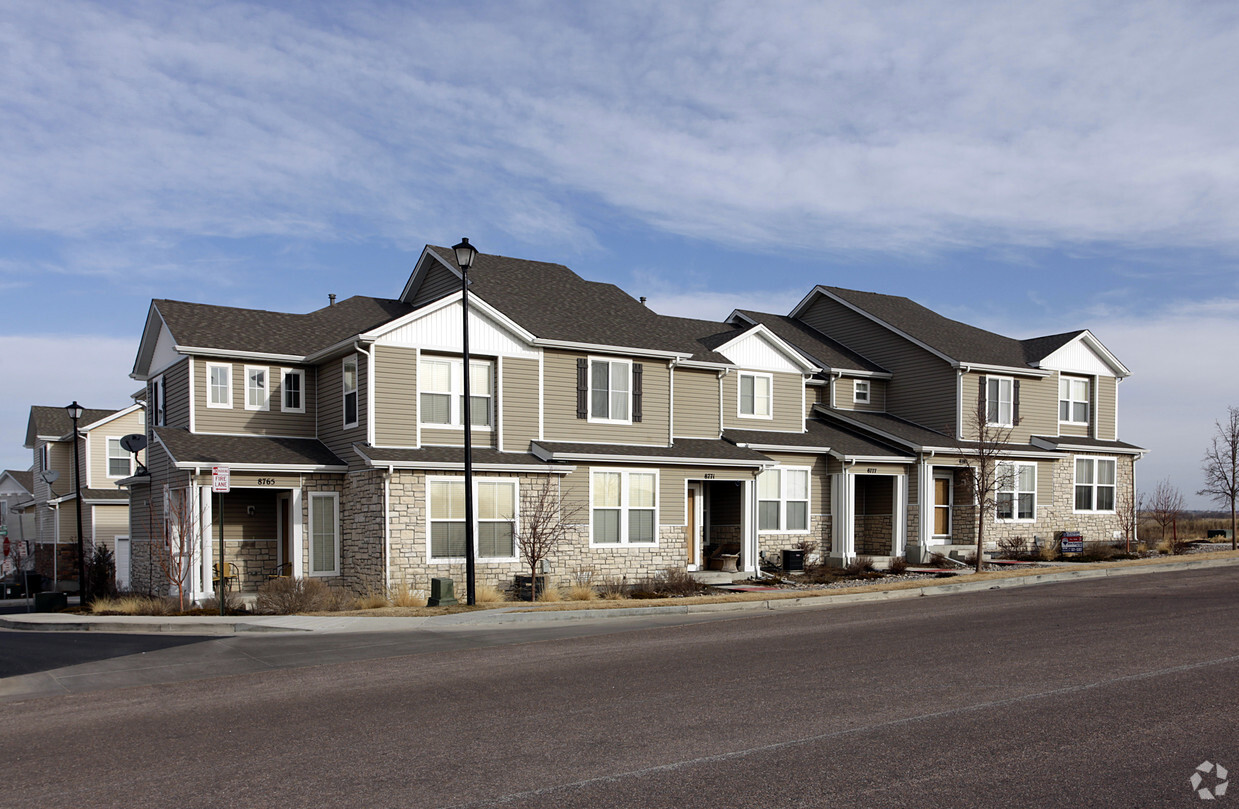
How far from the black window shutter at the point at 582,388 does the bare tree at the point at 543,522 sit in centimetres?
230

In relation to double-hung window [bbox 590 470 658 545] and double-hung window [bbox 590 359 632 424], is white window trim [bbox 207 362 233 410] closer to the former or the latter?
double-hung window [bbox 590 359 632 424]

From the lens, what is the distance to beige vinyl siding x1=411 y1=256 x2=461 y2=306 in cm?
2877

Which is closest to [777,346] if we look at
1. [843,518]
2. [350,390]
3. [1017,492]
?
[843,518]

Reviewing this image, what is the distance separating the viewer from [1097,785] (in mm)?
7098

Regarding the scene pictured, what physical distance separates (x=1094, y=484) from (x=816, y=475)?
12.7 meters

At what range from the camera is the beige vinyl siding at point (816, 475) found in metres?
31.2

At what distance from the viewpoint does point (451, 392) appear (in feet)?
81.4

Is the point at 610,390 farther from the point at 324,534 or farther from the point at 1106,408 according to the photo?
the point at 1106,408

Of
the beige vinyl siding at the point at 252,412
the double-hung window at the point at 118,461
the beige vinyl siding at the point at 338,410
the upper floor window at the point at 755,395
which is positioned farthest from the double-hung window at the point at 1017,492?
the double-hung window at the point at 118,461

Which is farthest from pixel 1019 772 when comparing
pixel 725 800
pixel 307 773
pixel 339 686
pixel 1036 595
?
pixel 1036 595

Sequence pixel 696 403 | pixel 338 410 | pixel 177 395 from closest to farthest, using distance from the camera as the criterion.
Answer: pixel 338 410
pixel 177 395
pixel 696 403

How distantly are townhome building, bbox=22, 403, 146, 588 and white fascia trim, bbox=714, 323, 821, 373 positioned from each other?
1003 inches

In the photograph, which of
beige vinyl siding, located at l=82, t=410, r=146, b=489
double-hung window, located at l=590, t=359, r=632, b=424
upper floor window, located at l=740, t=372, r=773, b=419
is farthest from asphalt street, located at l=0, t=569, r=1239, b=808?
beige vinyl siding, located at l=82, t=410, r=146, b=489

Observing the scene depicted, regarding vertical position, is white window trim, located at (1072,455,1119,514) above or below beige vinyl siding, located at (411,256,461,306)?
below
